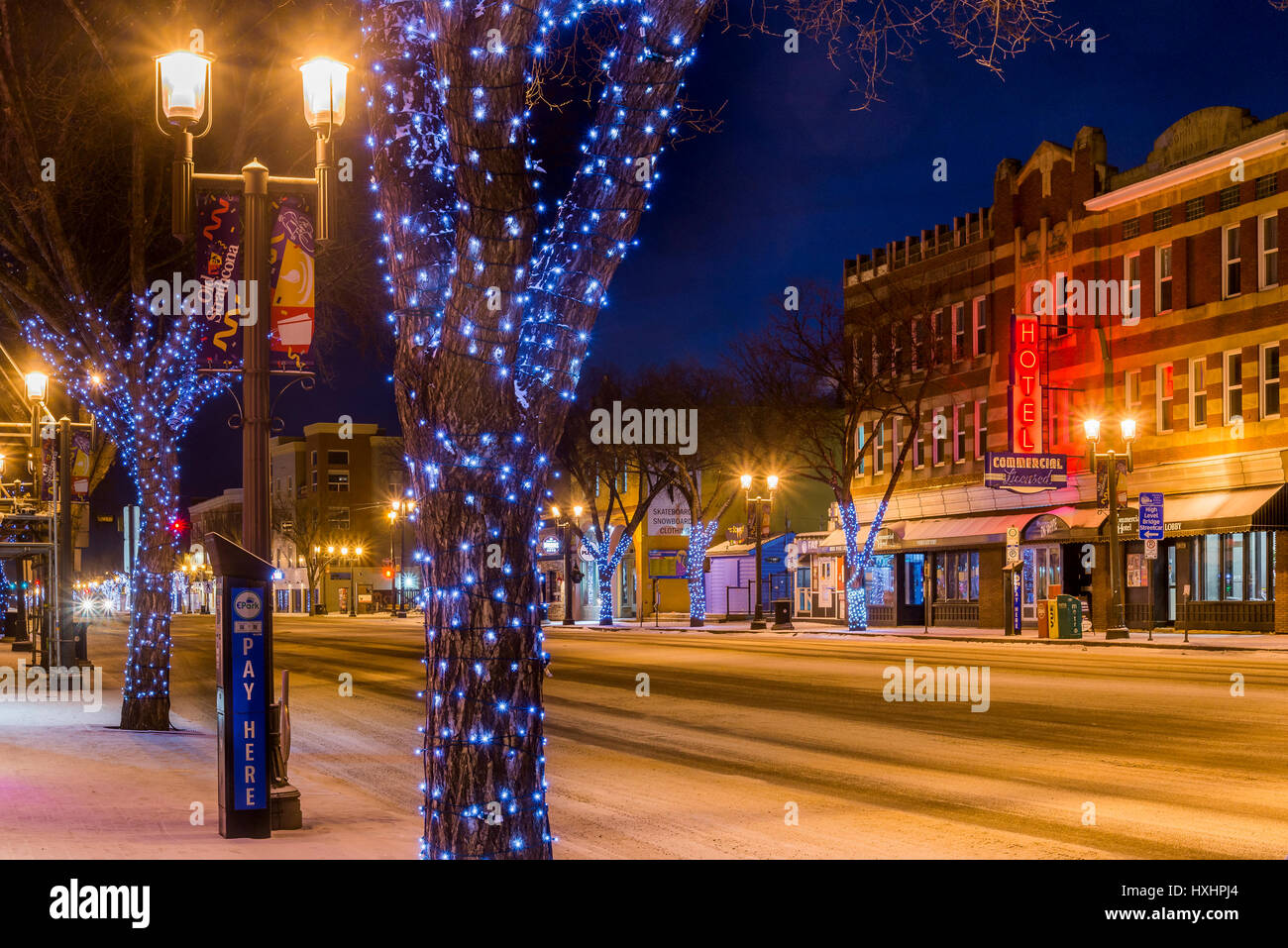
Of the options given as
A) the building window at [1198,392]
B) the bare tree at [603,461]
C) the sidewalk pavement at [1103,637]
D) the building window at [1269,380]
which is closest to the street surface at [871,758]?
the sidewalk pavement at [1103,637]

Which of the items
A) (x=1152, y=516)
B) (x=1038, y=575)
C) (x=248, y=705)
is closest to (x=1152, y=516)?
(x=1152, y=516)

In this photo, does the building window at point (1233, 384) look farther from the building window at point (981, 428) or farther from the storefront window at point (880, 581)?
the storefront window at point (880, 581)

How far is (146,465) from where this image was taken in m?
15.4

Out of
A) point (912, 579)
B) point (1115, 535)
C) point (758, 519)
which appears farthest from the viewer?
point (758, 519)

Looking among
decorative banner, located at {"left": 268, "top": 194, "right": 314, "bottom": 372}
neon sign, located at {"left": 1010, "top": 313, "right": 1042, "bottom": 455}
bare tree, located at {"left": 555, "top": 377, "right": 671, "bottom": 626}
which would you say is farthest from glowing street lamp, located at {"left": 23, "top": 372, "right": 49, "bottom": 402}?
bare tree, located at {"left": 555, "top": 377, "right": 671, "bottom": 626}

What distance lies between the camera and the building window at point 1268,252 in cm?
3319

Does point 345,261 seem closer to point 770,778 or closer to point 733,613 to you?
point 770,778

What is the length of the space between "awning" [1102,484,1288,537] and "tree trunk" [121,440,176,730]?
26087 millimetres

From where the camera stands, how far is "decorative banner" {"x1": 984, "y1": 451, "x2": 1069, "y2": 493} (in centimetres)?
3734

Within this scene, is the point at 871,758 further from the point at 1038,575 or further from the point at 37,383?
the point at 1038,575

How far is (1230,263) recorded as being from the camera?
1367 inches

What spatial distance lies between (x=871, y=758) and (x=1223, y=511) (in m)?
23.7

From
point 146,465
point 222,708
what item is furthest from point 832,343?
point 222,708

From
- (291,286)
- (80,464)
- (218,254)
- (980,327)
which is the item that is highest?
(980,327)
